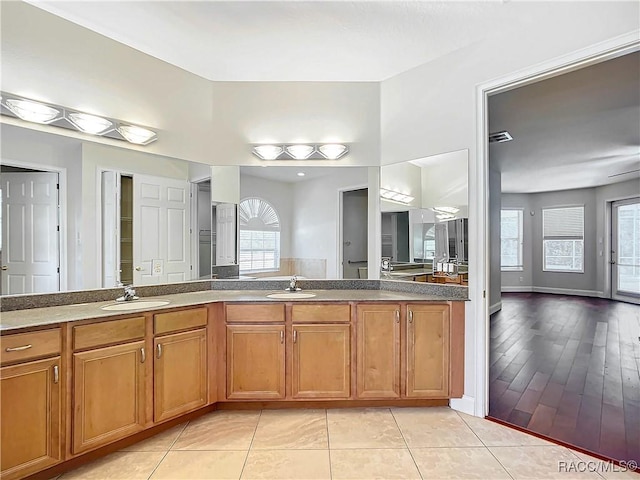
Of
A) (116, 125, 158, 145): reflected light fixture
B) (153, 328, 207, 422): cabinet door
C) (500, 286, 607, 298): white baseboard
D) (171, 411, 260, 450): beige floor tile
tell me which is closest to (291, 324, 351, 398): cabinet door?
(171, 411, 260, 450): beige floor tile

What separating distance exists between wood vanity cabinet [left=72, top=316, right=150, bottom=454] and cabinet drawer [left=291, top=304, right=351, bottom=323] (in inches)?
40.2

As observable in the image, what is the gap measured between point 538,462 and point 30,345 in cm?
279

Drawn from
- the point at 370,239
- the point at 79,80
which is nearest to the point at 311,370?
the point at 370,239

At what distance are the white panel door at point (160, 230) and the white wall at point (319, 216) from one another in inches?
38.1

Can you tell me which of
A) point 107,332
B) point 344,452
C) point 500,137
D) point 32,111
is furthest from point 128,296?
point 500,137

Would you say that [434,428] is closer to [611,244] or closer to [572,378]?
[572,378]

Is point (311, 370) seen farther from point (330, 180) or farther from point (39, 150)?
point (39, 150)

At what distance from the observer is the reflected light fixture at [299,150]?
3158 millimetres

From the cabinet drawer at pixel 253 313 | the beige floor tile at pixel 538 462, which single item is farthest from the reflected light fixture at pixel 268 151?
the beige floor tile at pixel 538 462

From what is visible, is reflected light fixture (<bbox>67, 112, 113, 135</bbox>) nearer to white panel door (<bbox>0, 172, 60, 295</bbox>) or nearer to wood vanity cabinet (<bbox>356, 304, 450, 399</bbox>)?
white panel door (<bbox>0, 172, 60, 295</bbox>)

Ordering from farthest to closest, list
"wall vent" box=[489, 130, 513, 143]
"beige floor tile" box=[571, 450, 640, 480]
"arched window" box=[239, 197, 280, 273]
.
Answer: "wall vent" box=[489, 130, 513, 143], "arched window" box=[239, 197, 280, 273], "beige floor tile" box=[571, 450, 640, 480]

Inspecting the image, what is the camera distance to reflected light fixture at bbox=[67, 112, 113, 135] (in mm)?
2447

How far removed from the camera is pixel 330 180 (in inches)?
128

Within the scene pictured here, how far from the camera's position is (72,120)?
8.00 feet
